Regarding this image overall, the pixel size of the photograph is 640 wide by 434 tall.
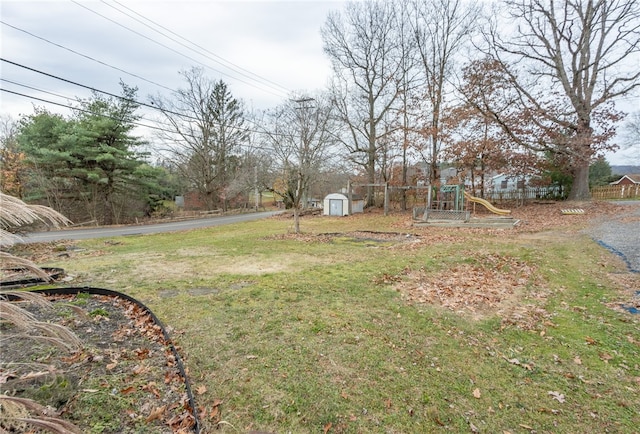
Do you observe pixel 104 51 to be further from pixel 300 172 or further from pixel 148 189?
pixel 148 189

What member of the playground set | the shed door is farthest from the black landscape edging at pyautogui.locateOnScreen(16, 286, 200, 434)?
the shed door

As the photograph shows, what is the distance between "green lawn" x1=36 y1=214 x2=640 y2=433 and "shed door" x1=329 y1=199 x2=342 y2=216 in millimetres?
13866

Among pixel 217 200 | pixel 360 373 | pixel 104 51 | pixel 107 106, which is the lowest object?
pixel 360 373

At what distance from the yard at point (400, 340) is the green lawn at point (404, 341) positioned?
1cm

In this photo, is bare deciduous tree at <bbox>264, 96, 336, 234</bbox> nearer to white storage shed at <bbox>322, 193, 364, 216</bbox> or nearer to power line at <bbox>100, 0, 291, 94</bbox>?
power line at <bbox>100, 0, 291, 94</bbox>

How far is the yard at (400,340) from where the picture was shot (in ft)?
6.94

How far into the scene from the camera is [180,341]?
10.2 ft

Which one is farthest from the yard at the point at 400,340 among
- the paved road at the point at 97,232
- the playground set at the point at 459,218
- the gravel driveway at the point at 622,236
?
the paved road at the point at 97,232

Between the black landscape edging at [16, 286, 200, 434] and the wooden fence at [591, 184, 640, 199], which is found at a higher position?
the wooden fence at [591, 184, 640, 199]

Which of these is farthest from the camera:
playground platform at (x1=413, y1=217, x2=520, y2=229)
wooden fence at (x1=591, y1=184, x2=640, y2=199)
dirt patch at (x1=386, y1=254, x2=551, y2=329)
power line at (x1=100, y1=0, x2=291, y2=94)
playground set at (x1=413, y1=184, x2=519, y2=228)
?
wooden fence at (x1=591, y1=184, x2=640, y2=199)

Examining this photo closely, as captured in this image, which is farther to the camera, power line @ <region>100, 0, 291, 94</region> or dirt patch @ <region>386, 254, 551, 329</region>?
power line @ <region>100, 0, 291, 94</region>

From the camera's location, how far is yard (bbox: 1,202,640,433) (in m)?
2.12

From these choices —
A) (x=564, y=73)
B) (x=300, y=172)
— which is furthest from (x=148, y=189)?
(x=564, y=73)

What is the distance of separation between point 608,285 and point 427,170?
15419 millimetres
